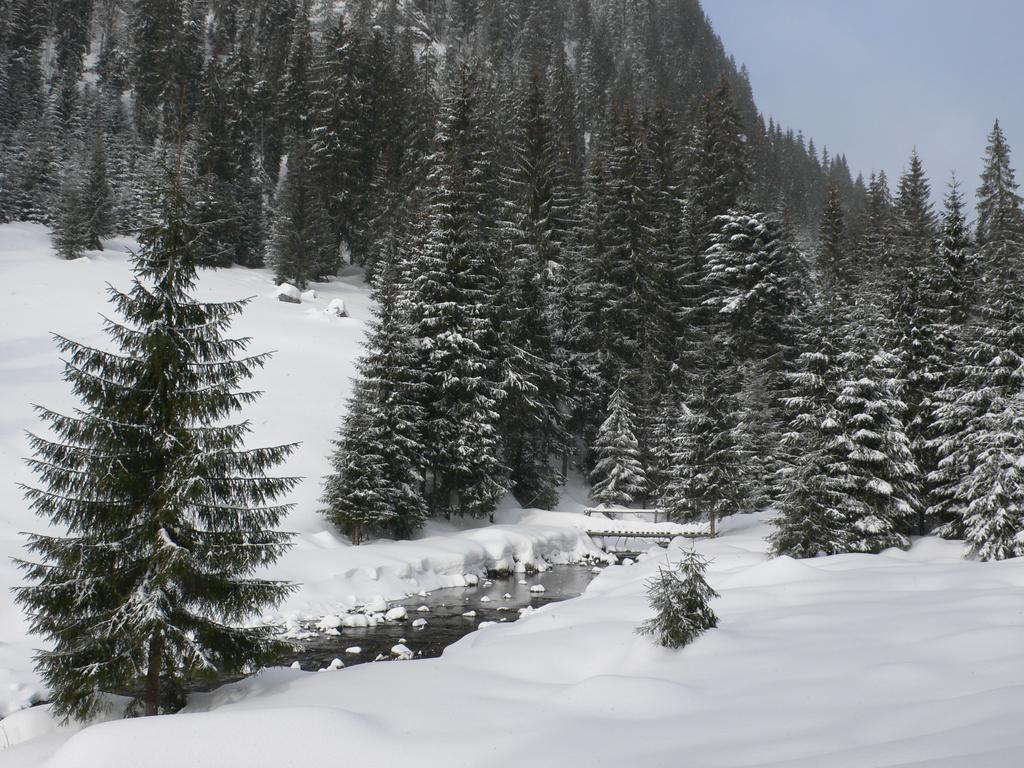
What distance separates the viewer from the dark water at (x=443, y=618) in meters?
14.1

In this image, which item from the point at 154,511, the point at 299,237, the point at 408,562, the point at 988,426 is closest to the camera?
the point at 154,511

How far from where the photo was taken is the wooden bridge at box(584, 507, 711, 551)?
2847 centimetres

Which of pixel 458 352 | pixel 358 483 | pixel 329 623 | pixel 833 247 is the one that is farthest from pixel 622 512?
pixel 833 247

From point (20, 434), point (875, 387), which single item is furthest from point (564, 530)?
point (20, 434)

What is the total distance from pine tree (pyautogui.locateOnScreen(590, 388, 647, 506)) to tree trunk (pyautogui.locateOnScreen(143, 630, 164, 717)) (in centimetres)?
2655

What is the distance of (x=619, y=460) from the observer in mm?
34031

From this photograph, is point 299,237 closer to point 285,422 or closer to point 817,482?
point 285,422

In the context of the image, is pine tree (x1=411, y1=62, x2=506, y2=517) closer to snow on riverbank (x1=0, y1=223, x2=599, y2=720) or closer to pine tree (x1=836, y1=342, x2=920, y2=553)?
snow on riverbank (x1=0, y1=223, x2=599, y2=720)

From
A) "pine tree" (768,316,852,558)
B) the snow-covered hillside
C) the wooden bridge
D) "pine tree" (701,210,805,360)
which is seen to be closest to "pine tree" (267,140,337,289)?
the snow-covered hillside

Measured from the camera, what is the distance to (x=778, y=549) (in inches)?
758

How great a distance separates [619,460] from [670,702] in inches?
1082

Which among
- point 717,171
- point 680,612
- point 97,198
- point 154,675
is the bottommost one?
point 154,675

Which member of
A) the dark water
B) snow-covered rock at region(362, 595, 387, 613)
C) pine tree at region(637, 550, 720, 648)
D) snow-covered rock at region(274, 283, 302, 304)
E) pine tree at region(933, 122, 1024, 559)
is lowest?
the dark water

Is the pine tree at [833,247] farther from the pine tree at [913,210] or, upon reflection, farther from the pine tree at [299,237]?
the pine tree at [299,237]
